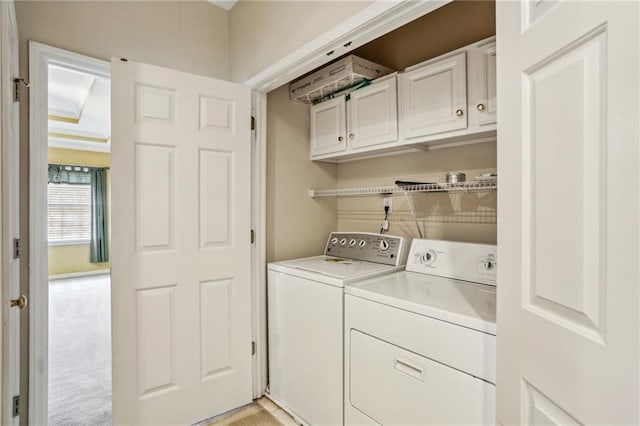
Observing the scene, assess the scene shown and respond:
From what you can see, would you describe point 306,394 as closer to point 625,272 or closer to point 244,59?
point 625,272

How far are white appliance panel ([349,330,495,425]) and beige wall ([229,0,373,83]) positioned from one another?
1.48m

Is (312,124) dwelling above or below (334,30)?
below

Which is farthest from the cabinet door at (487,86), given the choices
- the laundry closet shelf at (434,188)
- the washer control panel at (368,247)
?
the washer control panel at (368,247)

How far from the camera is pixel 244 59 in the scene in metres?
2.20

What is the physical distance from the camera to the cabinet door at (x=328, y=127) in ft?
7.25

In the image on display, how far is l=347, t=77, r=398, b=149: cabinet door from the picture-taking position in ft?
6.22

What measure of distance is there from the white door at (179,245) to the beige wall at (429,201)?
33.5 inches

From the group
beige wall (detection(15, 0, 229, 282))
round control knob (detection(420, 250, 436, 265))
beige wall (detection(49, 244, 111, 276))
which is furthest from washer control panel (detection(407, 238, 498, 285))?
beige wall (detection(49, 244, 111, 276))

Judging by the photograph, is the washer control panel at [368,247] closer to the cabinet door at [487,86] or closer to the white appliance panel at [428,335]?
the white appliance panel at [428,335]

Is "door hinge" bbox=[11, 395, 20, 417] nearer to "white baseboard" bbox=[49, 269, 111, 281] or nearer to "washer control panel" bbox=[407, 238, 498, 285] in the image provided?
"washer control panel" bbox=[407, 238, 498, 285]

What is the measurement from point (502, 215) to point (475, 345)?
0.53m

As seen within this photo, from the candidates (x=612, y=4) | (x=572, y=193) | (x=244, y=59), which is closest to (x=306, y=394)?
(x=572, y=193)

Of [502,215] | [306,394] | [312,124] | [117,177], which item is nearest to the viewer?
[502,215]

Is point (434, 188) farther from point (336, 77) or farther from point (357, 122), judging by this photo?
point (336, 77)
